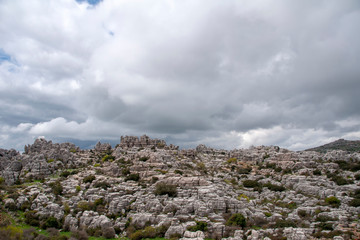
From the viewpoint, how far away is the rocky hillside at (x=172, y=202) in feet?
106

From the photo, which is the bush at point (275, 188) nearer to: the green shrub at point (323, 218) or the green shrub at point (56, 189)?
the green shrub at point (323, 218)

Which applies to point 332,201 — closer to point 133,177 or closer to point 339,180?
point 339,180

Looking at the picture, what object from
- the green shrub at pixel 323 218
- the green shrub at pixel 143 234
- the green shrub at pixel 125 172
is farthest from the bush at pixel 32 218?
the green shrub at pixel 323 218

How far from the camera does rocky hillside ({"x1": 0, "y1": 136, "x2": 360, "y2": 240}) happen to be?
106 feet

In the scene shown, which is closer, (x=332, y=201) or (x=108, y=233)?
(x=108, y=233)

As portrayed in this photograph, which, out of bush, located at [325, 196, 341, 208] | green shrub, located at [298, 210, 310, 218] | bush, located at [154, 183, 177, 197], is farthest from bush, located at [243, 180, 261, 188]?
bush, located at [154, 183, 177, 197]

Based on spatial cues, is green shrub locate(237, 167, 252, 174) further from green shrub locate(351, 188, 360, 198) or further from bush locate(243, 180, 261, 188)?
green shrub locate(351, 188, 360, 198)

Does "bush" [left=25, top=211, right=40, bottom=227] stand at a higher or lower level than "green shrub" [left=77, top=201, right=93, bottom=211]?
lower

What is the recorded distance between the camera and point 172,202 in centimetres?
4084

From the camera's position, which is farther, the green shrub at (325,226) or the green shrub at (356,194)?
the green shrub at (356,194)

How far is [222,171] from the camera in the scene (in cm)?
7831

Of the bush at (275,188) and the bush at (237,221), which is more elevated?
the bush at (275,188)

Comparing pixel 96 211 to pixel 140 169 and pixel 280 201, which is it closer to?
pixel 140 169

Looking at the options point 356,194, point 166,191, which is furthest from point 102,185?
point 356,194
